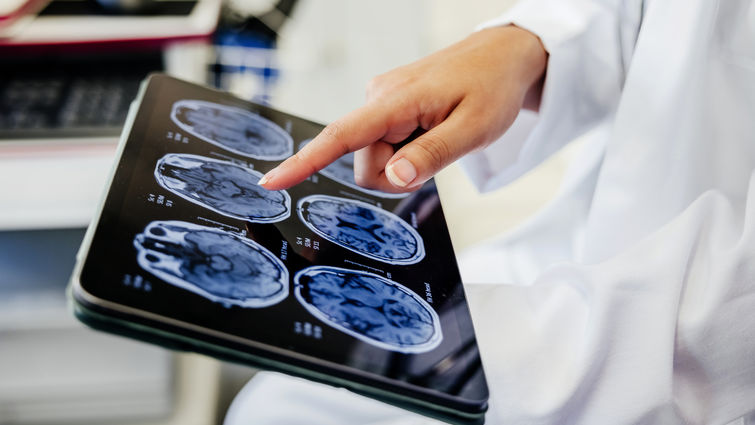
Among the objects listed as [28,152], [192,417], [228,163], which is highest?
[228,163]

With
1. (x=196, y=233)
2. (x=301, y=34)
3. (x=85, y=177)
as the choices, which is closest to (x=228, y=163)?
(x=196, y=233)

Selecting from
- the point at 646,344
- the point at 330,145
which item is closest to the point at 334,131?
the point at 330,145

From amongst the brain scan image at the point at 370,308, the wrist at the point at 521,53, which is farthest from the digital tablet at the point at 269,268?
the wrist at the point at 521,53

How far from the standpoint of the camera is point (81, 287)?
1.09 feet

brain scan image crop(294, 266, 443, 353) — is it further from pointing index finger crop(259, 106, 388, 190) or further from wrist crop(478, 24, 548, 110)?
wrist crop(478, 24, 548, 110)

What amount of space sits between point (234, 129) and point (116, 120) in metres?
0.26

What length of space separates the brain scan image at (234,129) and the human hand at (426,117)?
0.24 feet

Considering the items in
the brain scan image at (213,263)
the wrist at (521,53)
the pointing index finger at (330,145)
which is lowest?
the brain scan image at (213,263)

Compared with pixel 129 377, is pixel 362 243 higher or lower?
higher

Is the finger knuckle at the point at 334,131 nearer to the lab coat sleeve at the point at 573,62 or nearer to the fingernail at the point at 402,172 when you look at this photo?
the fingernail at the point at 402,172

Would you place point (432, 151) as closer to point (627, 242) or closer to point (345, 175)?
point (345, 175)

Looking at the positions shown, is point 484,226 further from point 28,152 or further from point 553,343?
point 28,152

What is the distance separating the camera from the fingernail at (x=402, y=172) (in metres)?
0.47

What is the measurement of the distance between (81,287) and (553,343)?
32 cm
